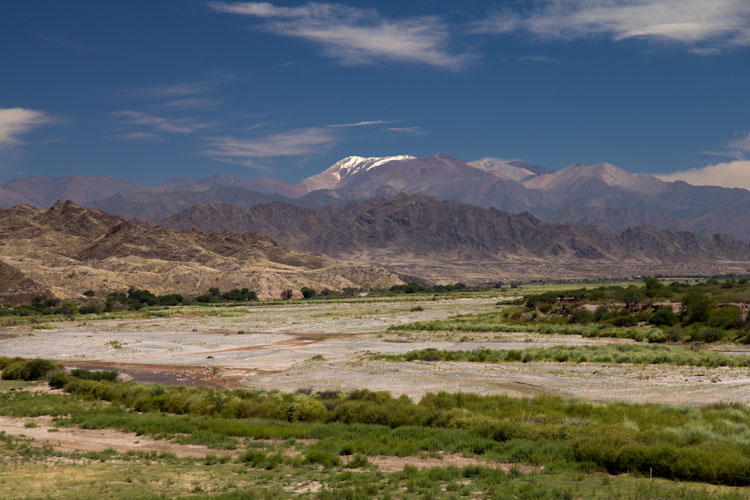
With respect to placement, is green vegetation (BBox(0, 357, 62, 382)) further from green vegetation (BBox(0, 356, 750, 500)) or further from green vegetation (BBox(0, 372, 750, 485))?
green vegetation (BBox(0, 356, 750, 500))

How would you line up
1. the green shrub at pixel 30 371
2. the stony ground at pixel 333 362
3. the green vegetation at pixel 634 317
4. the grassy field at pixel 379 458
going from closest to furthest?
the grassy field at pixel 379 458
the stony ground at pixel 333 362
the green shrub at pixel 30 371
the green vegetation at pixel 634 317

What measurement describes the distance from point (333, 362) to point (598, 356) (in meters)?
17.0

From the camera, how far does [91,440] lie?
22500 millimetres

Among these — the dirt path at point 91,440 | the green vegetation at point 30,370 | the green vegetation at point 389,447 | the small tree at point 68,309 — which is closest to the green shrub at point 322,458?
the green vegetation at point 389,447

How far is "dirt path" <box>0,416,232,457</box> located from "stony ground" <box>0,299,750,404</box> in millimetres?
11895

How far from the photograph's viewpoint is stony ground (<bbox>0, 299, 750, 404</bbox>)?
1214 inches

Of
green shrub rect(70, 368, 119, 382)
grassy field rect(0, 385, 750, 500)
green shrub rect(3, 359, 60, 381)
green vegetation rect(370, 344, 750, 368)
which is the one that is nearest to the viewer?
grassy field rect(0, 385, 750, 500)

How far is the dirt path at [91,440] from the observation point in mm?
20766

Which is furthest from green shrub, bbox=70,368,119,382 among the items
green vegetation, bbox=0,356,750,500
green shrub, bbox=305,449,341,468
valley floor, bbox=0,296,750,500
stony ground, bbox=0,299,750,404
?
green shrub, bbox=305,449,341,468

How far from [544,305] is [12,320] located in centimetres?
7020

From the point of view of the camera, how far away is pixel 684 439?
1700 centimetres

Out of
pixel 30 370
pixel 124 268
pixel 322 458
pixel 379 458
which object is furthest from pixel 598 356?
pixel 124 268

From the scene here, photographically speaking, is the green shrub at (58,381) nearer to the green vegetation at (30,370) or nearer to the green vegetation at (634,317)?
the green vegetation at (30,370)

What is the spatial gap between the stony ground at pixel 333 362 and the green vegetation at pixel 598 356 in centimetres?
163
